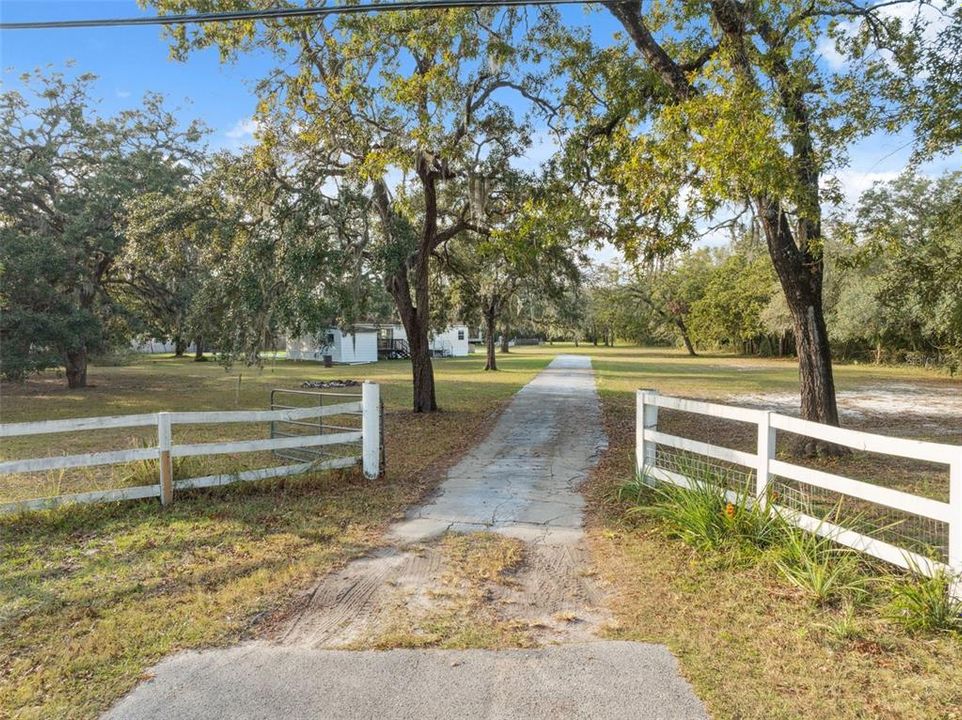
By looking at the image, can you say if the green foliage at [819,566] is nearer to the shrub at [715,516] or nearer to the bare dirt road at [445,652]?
the shrub at [715,516]

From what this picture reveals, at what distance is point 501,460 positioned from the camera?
8578 millimetres

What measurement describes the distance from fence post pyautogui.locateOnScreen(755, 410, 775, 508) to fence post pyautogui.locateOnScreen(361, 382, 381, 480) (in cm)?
393

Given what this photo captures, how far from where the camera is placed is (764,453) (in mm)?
4824

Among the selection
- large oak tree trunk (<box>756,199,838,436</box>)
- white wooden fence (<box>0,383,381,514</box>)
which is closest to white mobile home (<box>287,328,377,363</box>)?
white wooden fence (<box>0,383,381,514</box>)

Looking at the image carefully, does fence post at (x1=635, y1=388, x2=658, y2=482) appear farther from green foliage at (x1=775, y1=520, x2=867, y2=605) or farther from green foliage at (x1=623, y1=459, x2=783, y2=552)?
green foliage at (x1=775, y1=520, x2=867, y2=605)

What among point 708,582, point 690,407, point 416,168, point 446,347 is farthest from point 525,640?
point 446,347

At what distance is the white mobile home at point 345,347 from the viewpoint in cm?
3791

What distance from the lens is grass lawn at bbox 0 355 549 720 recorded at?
9.93ft

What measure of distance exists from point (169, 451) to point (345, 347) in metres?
33.3

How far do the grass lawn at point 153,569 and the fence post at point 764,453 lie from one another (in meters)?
3.22

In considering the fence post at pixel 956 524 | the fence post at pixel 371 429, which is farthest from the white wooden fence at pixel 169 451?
the fence post at pixel 956 524

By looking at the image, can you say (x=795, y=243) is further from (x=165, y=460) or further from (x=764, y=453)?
(x=165, y=460)

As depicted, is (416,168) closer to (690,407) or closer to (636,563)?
(690,407)

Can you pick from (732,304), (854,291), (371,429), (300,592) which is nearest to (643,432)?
(371,429)
